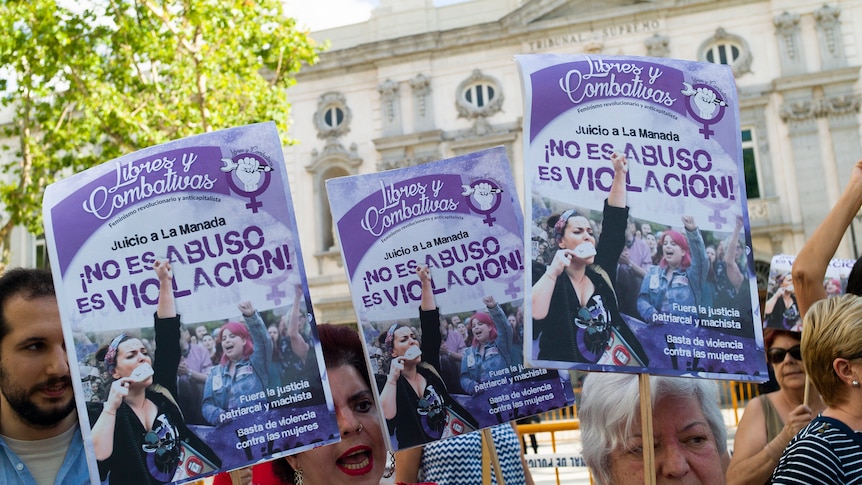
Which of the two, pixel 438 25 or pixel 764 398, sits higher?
pixel 438 25

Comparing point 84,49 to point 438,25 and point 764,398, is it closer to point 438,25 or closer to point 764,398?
point 438,25

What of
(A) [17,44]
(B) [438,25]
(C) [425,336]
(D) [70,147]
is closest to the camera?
(C) [425,336]

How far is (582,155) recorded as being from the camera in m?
2.90

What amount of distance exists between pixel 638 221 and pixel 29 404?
2112 millimetres

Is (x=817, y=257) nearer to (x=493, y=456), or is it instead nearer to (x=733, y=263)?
(x=733, y=263)

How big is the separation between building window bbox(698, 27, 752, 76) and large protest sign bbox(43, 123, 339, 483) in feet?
65.4

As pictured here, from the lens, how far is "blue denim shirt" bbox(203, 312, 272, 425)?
2707 millimetres

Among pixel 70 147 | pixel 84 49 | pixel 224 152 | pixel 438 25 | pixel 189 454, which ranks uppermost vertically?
pixel 438 25

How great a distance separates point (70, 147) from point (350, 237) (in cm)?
1360

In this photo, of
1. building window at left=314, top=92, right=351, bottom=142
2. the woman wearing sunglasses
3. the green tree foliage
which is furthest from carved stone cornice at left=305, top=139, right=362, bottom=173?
the woman wearing sunglasses

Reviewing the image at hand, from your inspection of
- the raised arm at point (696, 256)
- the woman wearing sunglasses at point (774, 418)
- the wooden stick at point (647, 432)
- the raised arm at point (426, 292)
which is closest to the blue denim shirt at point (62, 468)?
the raised arm at point (426, 292)

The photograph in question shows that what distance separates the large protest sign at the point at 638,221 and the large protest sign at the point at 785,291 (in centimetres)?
180

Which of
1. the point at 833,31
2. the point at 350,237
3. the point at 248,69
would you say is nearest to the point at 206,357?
the point at 350,237

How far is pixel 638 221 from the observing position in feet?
9.52
